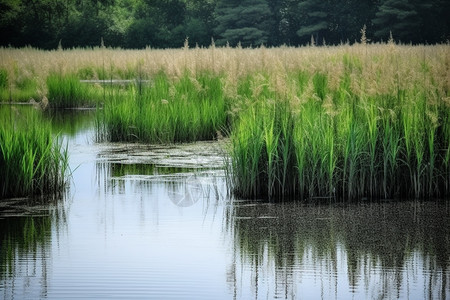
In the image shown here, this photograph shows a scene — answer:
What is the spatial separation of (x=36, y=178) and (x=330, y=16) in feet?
138

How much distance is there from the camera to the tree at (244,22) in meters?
47.2

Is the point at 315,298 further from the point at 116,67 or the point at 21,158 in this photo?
the point at 116,67

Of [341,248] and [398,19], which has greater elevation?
[398,19]

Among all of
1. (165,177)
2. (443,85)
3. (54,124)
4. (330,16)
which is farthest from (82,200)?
(330,16)

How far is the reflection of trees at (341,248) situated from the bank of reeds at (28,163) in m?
2.02

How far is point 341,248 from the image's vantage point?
5.95 metres

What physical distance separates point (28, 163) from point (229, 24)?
41.8 meters

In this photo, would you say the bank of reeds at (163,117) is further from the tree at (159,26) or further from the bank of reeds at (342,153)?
the tree at (159,26)

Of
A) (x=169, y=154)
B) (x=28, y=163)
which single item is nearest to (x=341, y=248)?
(x=28, y=163)

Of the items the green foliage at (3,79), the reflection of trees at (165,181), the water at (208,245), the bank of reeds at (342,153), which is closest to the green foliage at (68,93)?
the green foliage at (3,79)

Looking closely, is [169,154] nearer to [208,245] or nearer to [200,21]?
[208,245]

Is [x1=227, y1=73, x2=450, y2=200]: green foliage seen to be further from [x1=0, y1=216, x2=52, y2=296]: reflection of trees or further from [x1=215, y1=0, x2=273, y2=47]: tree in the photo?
[x1=215, y1=0, x2=273, y2=47]: tree

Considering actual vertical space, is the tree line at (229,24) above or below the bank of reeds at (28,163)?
above

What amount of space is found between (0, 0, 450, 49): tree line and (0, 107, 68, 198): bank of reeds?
37.0m
